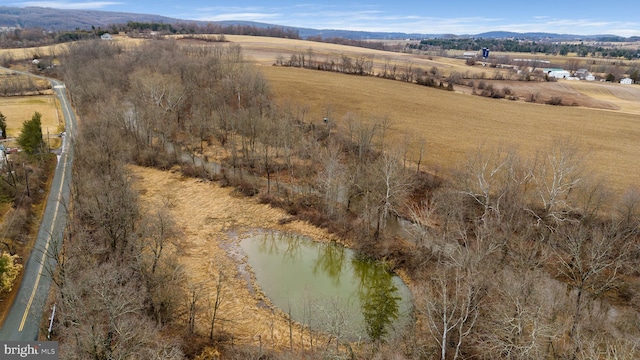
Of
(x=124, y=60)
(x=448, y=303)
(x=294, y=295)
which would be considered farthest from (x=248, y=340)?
(x=124, y=60)

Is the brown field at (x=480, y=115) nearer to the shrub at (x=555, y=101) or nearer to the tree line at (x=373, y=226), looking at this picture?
the shrub at (x=555, y=101)

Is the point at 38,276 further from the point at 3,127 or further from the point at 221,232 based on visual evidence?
the point at 3,127

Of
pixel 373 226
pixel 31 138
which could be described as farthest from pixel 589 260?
pixel 31 138

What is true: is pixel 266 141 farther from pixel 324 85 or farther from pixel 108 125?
pixel 324 85

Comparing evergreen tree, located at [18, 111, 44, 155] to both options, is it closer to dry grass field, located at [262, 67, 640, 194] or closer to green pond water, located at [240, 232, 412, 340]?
green pond water, located at [240, 232, 412, 340]

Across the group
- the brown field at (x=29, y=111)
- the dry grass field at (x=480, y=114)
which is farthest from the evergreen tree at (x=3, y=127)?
the dry grass field at (x=480, y=114)
